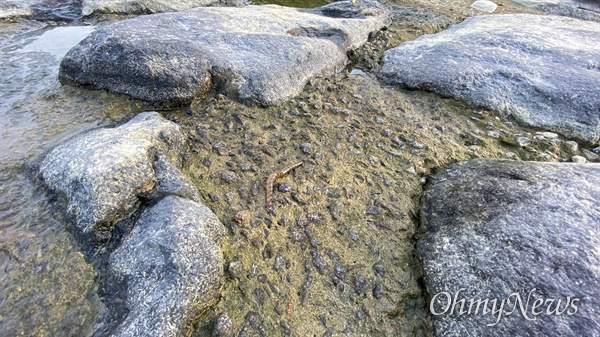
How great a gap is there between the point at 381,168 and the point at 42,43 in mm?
5320

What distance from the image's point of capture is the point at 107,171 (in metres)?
3.02

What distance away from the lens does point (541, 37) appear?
5.46 m

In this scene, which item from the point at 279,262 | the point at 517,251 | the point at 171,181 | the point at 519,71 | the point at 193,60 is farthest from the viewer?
the point at 519,71

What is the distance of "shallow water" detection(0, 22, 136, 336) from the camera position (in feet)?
8.13

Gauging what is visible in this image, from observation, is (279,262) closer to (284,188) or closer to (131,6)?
(284,188)

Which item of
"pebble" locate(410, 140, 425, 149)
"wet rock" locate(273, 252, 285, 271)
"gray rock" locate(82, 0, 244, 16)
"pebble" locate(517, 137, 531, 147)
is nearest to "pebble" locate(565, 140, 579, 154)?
"pebble" locate(517, 137, 531, 147)

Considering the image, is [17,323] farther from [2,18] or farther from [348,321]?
[2,18]

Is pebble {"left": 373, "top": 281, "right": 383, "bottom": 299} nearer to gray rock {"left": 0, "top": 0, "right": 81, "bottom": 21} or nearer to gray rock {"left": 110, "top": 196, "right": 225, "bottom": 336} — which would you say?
gray rock {"left": 110, "top": 196, "right": 225, "bottom": 336}

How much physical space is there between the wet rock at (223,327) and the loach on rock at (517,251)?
133cm

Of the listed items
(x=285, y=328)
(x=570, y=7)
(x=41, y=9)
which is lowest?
(x=285, y=328)

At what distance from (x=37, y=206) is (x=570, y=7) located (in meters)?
10.5

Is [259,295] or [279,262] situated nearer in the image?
[259,295]

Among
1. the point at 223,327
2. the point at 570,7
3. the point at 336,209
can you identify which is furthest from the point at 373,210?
the point at 570,7

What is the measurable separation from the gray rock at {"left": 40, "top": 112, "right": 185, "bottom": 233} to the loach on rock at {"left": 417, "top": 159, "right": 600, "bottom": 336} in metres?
2.03
